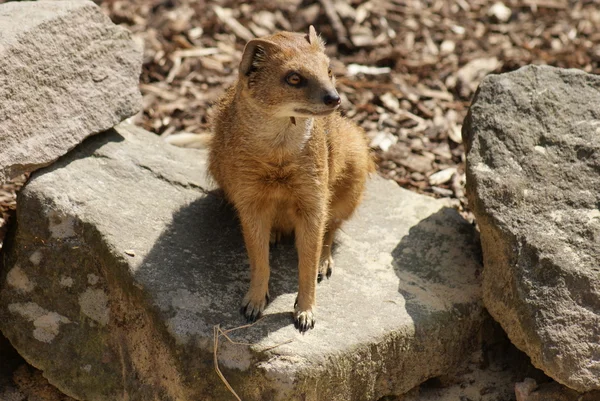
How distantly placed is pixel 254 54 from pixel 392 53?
→ 13.1 ft

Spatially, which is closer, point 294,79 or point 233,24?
point 294,79

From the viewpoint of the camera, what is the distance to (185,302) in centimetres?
450

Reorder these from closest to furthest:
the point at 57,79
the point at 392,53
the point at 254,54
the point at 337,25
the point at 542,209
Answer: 1. the point at 254,54
2. the point at 542,209
3. the point at 57,79
4. the point at 392,53
5. the point at 337,25

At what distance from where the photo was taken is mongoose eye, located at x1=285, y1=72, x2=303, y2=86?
4219 mm

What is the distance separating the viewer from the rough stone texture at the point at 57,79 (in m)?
4.84

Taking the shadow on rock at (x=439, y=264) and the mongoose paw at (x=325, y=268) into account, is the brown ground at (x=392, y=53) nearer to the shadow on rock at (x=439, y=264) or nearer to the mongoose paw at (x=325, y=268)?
the shadow on rock at (x=439, y=264)

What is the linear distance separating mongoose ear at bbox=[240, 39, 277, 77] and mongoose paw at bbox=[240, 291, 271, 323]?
1320 millimetres

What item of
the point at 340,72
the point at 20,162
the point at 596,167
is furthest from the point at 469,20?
the point at 20,162

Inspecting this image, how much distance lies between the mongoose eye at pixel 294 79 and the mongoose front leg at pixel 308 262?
2.80 ft

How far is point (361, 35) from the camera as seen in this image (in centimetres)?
827

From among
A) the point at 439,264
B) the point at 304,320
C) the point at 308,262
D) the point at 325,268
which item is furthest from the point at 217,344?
the point at 439,264

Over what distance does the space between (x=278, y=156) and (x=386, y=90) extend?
3382mm

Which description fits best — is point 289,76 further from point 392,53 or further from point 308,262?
point 392,53

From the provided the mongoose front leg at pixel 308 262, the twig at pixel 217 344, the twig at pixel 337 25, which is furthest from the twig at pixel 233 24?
the twig at pixel 217 344
